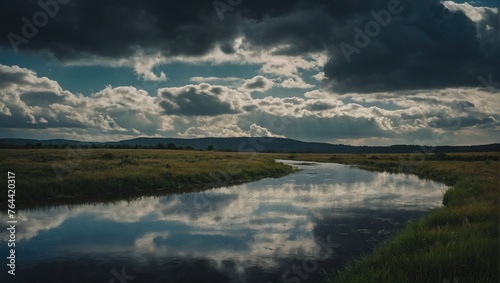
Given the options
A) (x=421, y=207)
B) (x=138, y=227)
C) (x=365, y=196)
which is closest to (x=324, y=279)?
(x=138, y=227)

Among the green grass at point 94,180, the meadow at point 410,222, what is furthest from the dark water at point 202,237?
the green grass at point 94,180

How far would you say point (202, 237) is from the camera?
1750 cm

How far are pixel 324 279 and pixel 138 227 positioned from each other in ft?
36.2

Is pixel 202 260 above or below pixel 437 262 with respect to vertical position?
below

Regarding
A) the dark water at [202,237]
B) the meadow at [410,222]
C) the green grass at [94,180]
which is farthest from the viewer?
the green grass at [94,180]

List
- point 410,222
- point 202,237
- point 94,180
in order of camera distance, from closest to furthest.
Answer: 1. point 202,237
2. point 410,222
3. point 94,180

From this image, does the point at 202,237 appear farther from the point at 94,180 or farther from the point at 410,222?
the point at 94,180

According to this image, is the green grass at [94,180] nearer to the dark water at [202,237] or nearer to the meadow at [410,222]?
the meadow at [410,222]

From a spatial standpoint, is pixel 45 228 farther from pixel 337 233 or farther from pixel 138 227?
pixel 337 233

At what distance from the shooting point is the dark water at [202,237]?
41.7 feet

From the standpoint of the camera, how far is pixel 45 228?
18594 mm

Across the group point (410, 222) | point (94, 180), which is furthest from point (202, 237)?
point (94, 180)

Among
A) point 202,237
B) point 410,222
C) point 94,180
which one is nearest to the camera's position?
point 202,237

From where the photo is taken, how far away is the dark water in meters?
12.7
